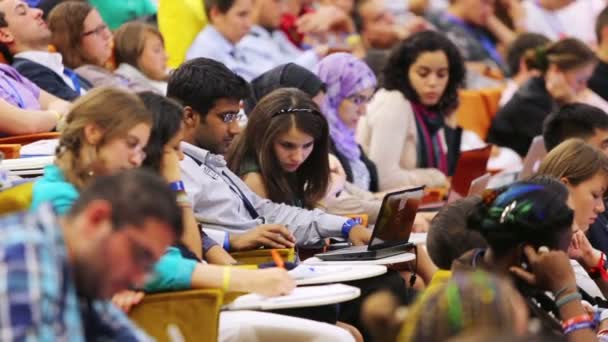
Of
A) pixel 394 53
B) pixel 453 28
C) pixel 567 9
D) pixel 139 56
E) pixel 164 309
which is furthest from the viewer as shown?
pixel 567 9

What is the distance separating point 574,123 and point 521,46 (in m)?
2.42

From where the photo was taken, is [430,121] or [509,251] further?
[430,121]

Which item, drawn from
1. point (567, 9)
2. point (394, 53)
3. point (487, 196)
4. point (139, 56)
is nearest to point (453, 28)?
point (567, 9)

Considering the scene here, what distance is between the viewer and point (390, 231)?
4223mm

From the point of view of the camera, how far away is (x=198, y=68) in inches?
175

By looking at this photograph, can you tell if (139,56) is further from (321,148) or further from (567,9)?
(567,9)

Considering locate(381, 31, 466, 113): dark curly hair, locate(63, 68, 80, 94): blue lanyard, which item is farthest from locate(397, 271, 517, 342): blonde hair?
locate(381, 31, 466, 113): dark curly hair

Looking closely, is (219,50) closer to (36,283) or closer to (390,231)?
(390,231)

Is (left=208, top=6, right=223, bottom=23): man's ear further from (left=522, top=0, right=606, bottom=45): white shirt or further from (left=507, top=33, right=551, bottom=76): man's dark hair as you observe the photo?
(left=522, top=0, right=606, bottom=45): white shirt

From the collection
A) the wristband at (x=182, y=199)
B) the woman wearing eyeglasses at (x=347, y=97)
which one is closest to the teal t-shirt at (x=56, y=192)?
the wristband at (x=182, y=199)

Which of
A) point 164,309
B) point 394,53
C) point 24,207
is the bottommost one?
point 394,53

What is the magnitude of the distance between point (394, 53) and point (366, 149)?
539mm

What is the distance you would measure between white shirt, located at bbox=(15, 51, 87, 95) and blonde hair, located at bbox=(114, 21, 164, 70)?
2.16 ft

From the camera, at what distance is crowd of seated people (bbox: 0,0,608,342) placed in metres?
2.52
